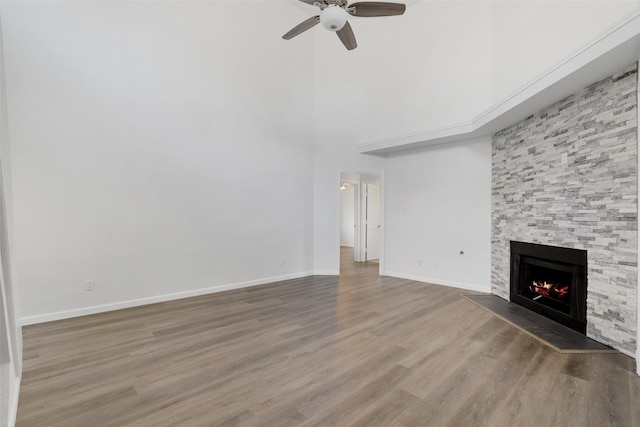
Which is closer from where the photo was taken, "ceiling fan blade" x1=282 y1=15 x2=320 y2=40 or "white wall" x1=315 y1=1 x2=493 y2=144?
"ceiling fan blade" x1=282 y1=15 x2=320 y2=40

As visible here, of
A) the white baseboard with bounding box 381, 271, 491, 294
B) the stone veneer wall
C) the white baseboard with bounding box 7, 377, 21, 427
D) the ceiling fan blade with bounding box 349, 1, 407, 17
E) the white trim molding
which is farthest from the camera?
the white baseboard with bounding box 381, 271, 491, 294

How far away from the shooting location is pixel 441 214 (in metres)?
5.36

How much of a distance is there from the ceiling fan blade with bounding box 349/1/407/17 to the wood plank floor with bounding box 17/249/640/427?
327 centimetres

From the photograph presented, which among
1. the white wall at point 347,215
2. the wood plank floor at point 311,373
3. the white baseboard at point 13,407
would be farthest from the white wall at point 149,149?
the white wall at point 347,215

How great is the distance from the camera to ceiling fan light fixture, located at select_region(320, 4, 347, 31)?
274 cm

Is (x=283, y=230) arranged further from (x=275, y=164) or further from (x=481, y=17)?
(x=481, y=17)

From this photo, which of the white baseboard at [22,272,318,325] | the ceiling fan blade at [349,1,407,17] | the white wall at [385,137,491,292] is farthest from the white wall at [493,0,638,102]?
the white baseboard at [22,272,318,325]

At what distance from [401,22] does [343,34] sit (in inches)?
114

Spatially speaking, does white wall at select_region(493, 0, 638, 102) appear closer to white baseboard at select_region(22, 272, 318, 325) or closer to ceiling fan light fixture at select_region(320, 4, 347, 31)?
ceiling fan light fixture at select_region(320, 4, 347, 31)

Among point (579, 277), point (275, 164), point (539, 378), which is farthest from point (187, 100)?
point (579, 277)

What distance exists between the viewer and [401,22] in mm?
5488

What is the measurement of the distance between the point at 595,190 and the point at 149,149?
5.22 m

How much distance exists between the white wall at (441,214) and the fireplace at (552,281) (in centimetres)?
66

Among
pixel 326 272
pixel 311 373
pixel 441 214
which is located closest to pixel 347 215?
pixel 326 272
